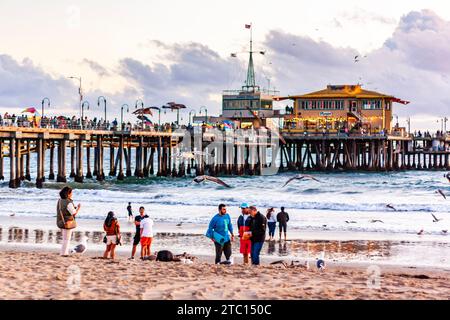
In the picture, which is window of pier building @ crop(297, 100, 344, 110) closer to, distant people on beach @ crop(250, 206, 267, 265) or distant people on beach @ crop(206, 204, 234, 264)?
distant people on beach @ crop(206, 204, 234, 264)

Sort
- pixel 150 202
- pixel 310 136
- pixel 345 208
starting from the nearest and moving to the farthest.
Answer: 1. pixel 345 208
2. pixel 150 202
3. pixel 310 136

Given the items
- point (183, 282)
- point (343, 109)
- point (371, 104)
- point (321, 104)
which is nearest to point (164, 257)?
point (183, 282)

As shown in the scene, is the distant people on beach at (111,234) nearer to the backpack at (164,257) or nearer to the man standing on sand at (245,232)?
the backpack at (164,257)

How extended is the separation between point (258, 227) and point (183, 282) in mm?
3250

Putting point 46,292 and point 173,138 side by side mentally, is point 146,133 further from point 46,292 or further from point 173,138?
point 46,292

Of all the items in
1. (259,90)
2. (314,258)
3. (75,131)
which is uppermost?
(259,90)

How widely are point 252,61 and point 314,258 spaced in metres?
87.1

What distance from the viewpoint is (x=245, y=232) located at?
1611cm

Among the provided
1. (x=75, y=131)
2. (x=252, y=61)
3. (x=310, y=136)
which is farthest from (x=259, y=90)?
(x=75, y=131)

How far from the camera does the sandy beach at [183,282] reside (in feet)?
38.3

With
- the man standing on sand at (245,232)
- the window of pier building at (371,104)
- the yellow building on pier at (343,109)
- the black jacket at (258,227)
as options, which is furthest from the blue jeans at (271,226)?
the window of pier building at (371,104)

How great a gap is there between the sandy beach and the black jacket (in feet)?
2.66

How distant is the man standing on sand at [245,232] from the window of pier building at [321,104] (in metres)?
65.5
